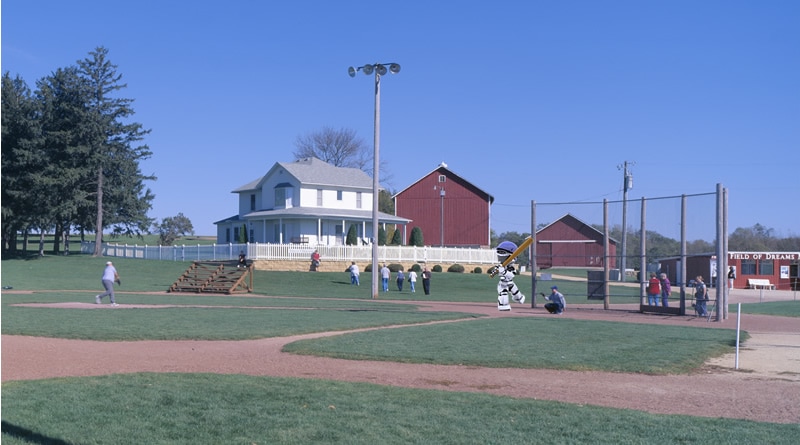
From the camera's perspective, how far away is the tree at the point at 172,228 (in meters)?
85.8

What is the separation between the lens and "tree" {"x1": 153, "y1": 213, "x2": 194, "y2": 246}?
8585cm

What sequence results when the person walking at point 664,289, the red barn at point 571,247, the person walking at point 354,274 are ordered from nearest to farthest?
the person walking at point 664,289 < the red barn at point 571,247 < the person walking at point 354,274

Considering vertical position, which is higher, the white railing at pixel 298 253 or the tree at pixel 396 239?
the tree at pixel 396 239

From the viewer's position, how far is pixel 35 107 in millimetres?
65938

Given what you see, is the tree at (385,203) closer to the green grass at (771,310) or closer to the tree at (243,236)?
the tree at (243,236)

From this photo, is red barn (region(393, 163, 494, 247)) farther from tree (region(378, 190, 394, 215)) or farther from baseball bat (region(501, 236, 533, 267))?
baseball bat (region(501, 236, 533, 267))

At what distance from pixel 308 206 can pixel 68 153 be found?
1979 cm

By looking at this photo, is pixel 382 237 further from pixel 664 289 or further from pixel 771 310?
pixel 664 289

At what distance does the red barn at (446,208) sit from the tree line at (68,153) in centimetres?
2535

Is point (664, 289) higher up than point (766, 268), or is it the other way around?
point (766, 268)

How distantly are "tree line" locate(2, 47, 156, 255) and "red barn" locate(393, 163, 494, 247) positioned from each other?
2535 centimetres

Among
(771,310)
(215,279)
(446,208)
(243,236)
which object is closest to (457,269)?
(243,236)

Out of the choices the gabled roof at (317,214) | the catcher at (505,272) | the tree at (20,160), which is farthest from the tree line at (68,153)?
the catcher at (505,272)

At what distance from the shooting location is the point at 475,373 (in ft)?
44.8
